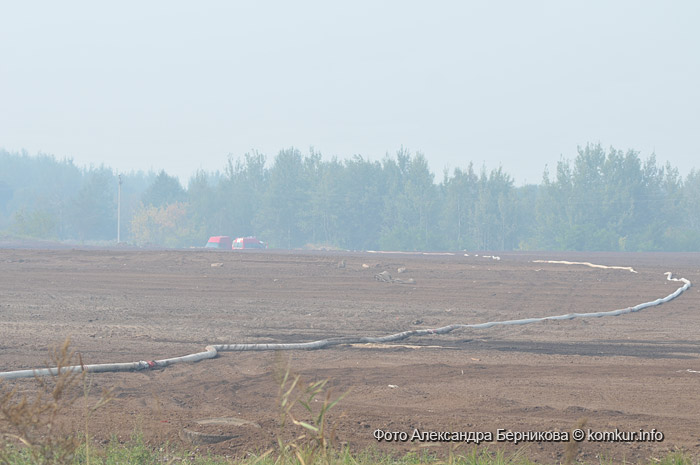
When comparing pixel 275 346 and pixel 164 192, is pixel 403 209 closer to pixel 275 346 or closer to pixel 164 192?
pixel 164 192

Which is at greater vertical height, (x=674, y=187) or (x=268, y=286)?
(x=674, y=187)

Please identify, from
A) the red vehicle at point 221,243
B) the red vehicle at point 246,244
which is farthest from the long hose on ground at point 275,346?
the red vehicle at point 221,243

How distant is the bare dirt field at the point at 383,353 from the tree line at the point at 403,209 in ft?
190

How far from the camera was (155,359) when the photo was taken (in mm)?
12617

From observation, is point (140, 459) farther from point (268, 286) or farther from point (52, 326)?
point (268, 286)

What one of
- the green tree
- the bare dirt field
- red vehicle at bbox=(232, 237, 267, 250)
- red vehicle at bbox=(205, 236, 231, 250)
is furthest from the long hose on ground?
the green tree

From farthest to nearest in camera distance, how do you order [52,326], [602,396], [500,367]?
[52,326] < [500,367] < [602,396]

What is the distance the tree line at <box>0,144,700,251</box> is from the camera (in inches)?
3430

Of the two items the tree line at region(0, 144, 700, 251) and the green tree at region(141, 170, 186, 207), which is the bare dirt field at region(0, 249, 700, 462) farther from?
the green tree at region(141, 170, 186, 207)

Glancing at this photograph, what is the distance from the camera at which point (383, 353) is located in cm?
1370

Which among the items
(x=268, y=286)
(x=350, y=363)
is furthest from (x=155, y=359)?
(x=268, y=286)

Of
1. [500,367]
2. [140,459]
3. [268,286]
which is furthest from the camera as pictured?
[268,286]

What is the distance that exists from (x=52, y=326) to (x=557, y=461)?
12.9 metres

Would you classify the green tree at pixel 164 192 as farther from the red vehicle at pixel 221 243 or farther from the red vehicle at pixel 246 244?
the red vehicle at pixel 246 244
